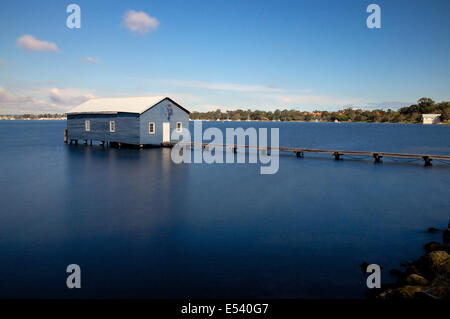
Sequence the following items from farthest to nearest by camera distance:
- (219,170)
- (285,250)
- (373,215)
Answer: (219,170) → (373,215) → (285,250)

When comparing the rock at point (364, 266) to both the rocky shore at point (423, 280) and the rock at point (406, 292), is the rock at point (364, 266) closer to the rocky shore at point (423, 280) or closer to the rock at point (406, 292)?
the rocky shore at point (423, 280)

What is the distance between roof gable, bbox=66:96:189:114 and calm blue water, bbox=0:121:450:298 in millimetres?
14564

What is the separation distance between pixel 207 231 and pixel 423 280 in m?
6.45

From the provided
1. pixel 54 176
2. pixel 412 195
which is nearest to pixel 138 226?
pixel 54 176

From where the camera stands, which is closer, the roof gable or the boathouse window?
the roof gable

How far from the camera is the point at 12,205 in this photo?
14.3 metres

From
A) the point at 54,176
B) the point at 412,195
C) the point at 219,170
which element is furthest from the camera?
the point at 219,170

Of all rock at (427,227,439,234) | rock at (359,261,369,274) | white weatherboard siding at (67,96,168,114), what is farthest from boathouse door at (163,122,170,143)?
rock at (359,261,369,274)

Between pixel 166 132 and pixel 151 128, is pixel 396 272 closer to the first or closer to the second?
pixel 151 128

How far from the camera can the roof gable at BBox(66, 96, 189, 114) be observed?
117ft

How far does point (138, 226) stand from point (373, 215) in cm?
945

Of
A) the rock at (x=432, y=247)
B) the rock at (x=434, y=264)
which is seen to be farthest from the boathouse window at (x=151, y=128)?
the rock at (x=434, y=264)

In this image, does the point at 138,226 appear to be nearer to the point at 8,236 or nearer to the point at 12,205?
the point at 8,236

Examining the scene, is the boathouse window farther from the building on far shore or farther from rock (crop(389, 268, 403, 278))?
the building on far shore
